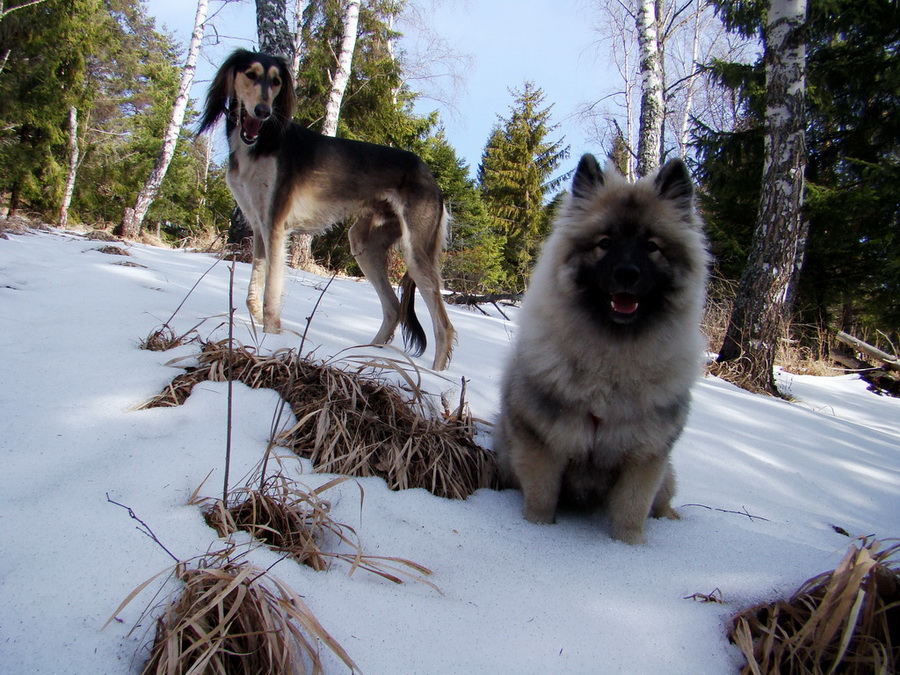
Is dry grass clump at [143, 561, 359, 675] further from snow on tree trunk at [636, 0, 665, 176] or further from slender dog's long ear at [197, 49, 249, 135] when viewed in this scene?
snow on tree trunk at [636, 0, 665, 176]

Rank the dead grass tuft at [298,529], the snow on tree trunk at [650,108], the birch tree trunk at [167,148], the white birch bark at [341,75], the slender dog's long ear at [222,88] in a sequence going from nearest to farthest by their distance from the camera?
the dead grass tuft at [298,529] < the slender dog's long ear at [222,88] < the snow on tree trunk at [650,108] < the white birch bark at [341,75] < the birch tree trunk at [167,148]

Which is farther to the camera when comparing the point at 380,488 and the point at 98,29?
the point at 98,29

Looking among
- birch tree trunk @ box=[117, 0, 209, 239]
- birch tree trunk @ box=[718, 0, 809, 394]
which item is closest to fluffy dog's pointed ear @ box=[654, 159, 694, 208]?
birch tree trunk @ box=[718, 0, 809, 394]

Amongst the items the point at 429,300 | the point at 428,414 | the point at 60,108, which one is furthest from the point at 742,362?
the point at 60,108

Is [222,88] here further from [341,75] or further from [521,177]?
[521,177]

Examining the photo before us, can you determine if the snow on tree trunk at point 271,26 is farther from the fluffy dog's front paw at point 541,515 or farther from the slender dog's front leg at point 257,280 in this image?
the fluffy dog's front paw at point 541,515

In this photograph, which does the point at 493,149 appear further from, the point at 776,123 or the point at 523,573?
the point at 523,573

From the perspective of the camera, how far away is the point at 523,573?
5.05 ft

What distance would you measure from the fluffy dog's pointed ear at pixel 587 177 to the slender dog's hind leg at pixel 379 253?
7.17ft

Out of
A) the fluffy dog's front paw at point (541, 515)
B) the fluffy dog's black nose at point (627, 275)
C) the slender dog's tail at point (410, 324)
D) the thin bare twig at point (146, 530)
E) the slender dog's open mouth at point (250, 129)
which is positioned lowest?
the fluffy dog's front paw at point (541, 515)

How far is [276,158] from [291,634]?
3.45 metres

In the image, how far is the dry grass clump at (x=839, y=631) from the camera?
3.90ft

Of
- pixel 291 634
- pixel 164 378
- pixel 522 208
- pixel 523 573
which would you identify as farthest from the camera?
pixel 522 208

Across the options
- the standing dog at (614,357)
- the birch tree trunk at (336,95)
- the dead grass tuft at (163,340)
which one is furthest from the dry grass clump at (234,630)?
the birch tree trunk at (336,95)
